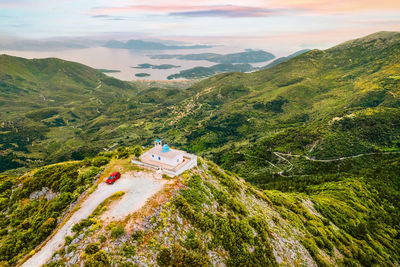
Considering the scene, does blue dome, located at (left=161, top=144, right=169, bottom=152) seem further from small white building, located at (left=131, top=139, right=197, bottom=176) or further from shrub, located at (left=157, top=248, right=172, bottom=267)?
shrub, located at (left=157, top=248, right=172, bottom=267)

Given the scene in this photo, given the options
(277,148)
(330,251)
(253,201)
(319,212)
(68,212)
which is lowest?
(277,148)

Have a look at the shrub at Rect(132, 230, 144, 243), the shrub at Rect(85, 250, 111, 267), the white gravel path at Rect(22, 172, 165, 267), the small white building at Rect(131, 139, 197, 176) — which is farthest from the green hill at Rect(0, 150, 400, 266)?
the small white building at Rect(131, 139, 197, 176)

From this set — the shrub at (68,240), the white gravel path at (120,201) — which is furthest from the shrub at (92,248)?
the white gravel path at (120,201)

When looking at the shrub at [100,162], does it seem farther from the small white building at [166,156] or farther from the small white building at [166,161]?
the small white building at [166,156]

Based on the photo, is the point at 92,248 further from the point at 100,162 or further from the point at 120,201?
the point at 100,162

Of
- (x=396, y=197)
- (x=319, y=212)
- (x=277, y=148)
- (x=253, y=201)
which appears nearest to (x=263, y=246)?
(x=253, y=201)

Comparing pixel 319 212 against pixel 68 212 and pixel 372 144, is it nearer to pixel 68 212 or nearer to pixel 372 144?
pixel 68 212
